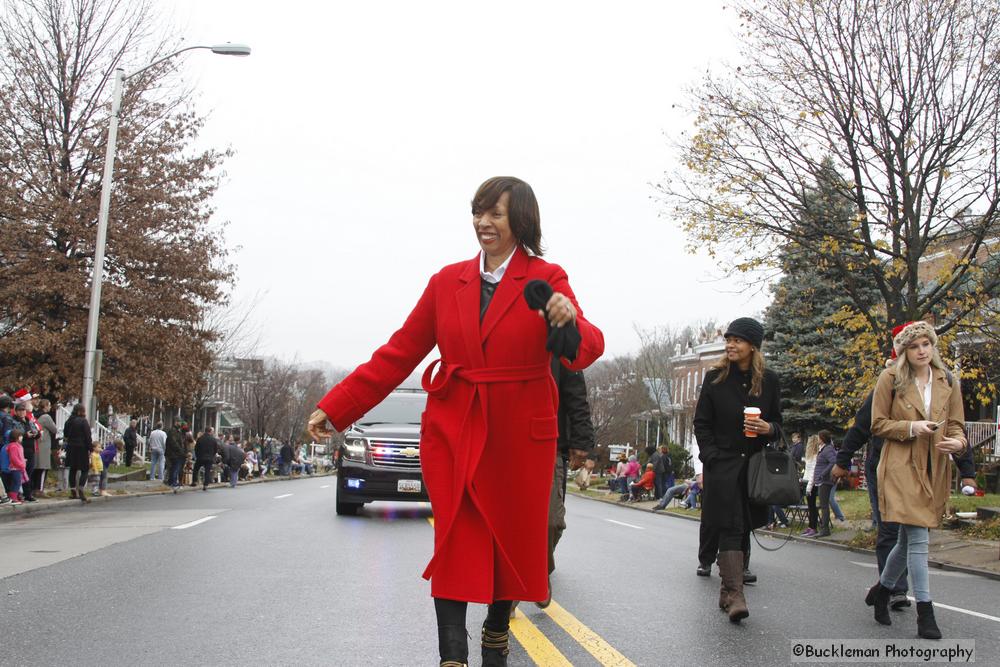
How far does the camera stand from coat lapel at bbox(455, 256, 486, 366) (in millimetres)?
3898

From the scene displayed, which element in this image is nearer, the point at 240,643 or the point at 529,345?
the point at 529,345

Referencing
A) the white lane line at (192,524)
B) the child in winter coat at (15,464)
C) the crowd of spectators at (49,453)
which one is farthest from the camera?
the crowd of spectators at (49,453)

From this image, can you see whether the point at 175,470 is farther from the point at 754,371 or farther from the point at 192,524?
the point at 754,371

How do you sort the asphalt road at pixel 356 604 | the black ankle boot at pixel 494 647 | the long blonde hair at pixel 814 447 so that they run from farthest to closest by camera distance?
the long blonde hair at pixel 814 447 < the asphalt road at pixel 356 604 < the black ankle boot at pixel 494 647

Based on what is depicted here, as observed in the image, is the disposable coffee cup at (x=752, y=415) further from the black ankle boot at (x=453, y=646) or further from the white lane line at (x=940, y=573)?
the white lane line at (x=940, y=573)

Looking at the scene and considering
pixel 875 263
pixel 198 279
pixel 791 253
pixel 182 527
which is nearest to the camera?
pixel 182 527

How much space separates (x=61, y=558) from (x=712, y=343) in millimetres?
63436

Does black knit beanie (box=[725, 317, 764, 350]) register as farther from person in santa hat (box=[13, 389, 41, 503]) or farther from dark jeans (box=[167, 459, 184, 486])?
dark jeans (box=[167, 459, 184, 486])

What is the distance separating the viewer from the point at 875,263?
16.1 metres

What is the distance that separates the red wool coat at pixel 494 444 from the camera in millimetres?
3770

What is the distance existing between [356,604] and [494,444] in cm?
321

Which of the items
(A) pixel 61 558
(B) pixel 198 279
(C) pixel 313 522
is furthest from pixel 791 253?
(B) pixel 198 279

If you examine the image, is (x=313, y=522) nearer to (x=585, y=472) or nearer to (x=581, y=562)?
(x=581, y=562)

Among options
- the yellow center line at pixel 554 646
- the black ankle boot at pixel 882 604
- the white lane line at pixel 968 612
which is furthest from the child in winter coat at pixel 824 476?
the yellow center line at pixel 554 646
